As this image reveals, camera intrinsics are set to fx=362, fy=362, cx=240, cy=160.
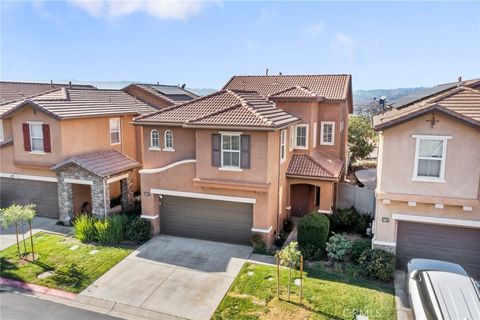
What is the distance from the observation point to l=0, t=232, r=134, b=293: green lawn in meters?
13.2

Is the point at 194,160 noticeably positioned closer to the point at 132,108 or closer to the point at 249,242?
the point at 249,242

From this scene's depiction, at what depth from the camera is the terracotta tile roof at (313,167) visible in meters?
18.1

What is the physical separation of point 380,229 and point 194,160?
8.18 meters

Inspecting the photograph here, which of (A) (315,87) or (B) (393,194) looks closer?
(B) (393,194)

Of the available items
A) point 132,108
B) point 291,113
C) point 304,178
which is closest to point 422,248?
point 304,178

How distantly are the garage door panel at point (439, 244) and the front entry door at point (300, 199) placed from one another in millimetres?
6497

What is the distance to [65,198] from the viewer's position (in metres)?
18.7

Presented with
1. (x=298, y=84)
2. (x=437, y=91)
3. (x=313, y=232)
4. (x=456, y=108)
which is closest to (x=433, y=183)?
(x=456, y=108)

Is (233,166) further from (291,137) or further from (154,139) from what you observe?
(291,137)

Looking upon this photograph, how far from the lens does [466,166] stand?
1248cm

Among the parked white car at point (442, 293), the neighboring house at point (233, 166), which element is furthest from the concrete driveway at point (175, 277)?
the parked white car at point (442, 293)

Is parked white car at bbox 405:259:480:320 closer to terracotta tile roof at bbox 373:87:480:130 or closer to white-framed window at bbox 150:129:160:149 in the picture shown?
terracotta tile roof at bbox 373:87:480:130

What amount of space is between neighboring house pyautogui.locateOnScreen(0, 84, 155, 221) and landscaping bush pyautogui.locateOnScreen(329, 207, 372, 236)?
10980 mm

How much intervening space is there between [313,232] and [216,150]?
5333 millimetres
